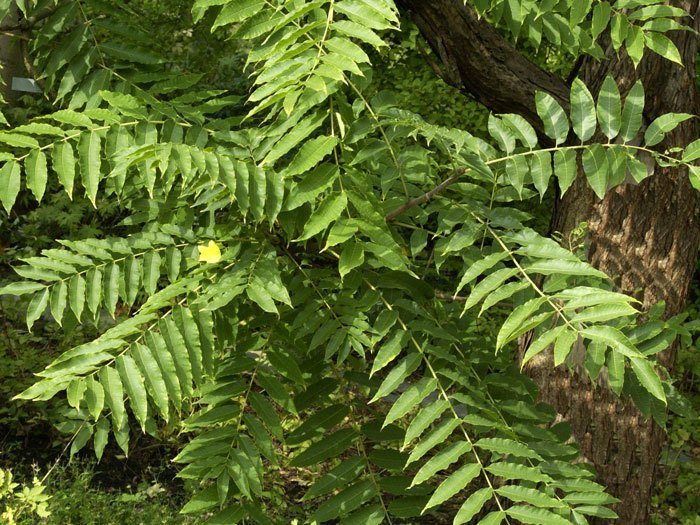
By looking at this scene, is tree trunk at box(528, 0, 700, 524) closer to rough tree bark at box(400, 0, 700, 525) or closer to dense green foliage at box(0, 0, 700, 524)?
rough tree bark at box(400, 0, 700, 525)

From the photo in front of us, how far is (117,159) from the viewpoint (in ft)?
7.82

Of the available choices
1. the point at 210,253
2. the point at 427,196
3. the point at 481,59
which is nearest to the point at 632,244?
the point at 481,59

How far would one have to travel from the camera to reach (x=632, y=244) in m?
3.62

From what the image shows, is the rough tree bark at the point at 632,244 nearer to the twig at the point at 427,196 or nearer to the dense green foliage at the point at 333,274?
the dense green foliage at the point at 333,274

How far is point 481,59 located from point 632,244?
102 cm

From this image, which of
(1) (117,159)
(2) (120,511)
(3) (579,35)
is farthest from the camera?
(2) (120,511)

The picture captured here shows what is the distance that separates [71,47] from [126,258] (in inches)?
38.0

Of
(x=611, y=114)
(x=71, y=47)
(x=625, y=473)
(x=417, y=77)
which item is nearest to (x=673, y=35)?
(x=611, y=114)

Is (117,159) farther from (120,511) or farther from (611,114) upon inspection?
(120,511)

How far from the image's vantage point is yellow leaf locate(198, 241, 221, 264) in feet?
8.23

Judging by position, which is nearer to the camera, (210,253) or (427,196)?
(427,196)

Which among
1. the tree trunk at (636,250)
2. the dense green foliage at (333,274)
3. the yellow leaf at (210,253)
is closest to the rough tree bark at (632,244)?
the tree trunk at (636,250)

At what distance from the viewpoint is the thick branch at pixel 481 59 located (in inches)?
148

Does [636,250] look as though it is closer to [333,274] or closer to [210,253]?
[333,274]
